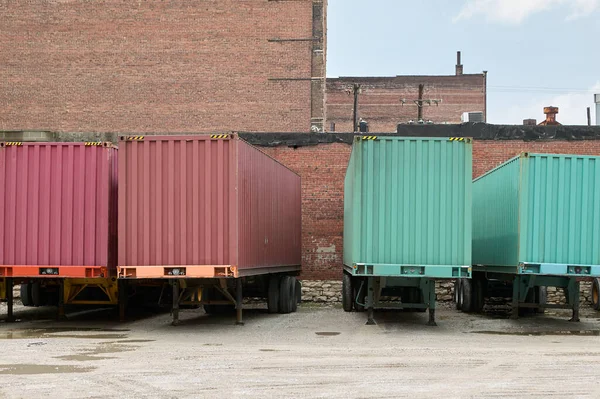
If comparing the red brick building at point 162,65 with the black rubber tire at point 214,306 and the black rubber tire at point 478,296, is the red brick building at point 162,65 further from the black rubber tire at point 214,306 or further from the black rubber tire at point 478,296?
the black rubber tire at point 214,306

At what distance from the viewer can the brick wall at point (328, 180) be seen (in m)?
24.8

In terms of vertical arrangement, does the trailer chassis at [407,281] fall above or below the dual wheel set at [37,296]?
above

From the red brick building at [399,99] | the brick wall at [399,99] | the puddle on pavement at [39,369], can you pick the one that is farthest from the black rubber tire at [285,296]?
the brick wall at [399,99]

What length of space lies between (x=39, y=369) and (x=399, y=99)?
45.3m

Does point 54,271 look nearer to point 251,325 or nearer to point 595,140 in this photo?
point 251,325

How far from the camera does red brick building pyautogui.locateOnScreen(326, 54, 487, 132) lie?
5341cm

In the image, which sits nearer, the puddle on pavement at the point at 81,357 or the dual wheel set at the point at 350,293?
the puddle on pavement at the point at 81,357

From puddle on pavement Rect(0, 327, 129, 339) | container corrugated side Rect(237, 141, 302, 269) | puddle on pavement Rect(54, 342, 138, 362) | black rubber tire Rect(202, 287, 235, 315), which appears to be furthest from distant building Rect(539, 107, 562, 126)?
puddle on pavement Rect(54, 342, 138, 362)

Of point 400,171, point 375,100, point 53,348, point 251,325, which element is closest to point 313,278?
point 251,325

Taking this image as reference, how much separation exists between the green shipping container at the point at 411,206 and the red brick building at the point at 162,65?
2245 centimetres

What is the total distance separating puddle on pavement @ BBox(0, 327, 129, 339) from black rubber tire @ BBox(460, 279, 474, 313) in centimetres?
934

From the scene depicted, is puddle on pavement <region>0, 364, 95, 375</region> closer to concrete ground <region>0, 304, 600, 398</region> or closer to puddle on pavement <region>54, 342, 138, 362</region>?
concrete ground <region>0, 304, 600, 398</region>

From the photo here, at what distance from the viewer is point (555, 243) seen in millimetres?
15984

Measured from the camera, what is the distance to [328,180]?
25062mm
